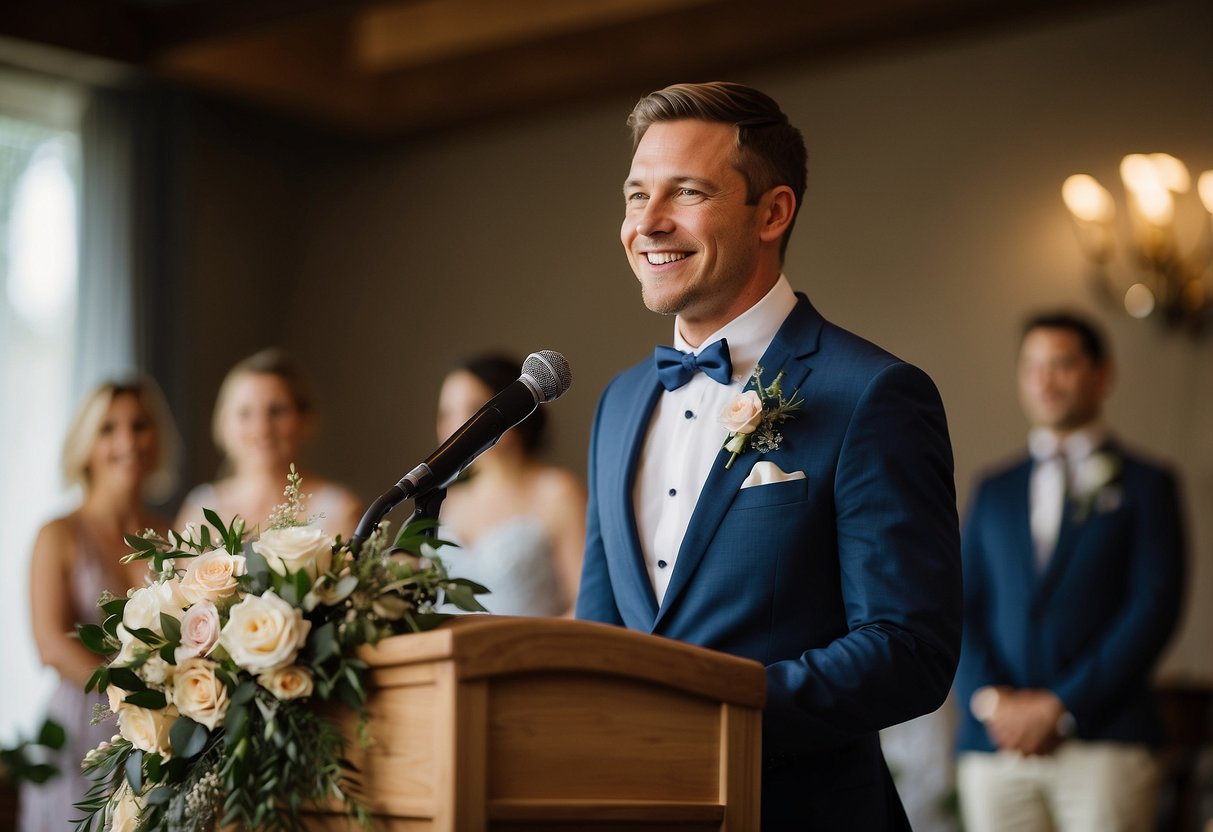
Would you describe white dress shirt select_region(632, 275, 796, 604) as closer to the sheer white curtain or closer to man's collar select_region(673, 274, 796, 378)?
man's collar select_region(673, 274, 796, 378)

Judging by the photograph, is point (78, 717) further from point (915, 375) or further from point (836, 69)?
point (836, 69)

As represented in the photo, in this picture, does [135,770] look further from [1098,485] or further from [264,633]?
[1098,485]

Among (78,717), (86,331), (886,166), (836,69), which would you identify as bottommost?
(78,717)

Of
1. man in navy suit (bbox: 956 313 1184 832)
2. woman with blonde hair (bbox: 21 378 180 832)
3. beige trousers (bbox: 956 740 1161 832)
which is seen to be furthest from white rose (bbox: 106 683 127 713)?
beige trousers (bbox: 956 740 1161 832)

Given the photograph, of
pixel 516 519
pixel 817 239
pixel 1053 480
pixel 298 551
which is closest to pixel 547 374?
pixel 298 551

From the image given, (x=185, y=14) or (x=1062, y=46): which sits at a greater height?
(x=185, y=14)

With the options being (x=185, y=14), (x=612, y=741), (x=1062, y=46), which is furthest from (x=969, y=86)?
(x=612, y=741)

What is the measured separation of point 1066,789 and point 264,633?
10.8 ft

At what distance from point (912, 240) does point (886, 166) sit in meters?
0.37

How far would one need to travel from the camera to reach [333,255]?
8.30 metres

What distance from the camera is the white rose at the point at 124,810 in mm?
1613

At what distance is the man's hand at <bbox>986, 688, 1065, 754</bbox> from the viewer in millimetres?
4145

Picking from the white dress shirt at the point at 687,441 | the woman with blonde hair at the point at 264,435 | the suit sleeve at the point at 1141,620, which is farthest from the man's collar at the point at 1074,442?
the white dress shirt at the point at 687,441

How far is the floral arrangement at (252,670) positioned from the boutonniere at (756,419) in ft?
1.55
